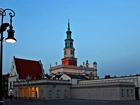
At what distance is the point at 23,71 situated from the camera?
71438mm

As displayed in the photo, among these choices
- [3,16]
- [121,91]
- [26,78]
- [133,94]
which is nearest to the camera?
[3,16]

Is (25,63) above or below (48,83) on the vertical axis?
above

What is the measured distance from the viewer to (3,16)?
1079 cm

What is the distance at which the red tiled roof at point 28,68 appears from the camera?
70.9 metres

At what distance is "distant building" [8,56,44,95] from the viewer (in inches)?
2763

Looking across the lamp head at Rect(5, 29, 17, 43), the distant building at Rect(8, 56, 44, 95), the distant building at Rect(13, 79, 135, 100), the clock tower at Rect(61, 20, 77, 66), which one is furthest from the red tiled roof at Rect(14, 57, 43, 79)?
the lamp head at Rect(5, 29, 17, 43)

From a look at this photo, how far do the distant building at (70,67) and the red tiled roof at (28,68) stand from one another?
11.1m

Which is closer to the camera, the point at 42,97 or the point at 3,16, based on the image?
the point at 3,16

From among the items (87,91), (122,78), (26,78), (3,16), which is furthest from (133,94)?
(3,16)

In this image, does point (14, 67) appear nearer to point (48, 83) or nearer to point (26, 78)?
point (26, 78)

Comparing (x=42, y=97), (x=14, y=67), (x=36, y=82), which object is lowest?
(x=42, y=97)

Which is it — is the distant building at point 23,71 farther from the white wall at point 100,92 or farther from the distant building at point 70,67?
the white wall at point 100,92

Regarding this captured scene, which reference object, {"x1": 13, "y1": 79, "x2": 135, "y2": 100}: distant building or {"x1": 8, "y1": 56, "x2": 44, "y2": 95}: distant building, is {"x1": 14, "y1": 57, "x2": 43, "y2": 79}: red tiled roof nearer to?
{"x1": 8, "y1": 56, "x2": 44, "y2": 95}: distant building

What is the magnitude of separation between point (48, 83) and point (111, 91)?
52.8 feet
